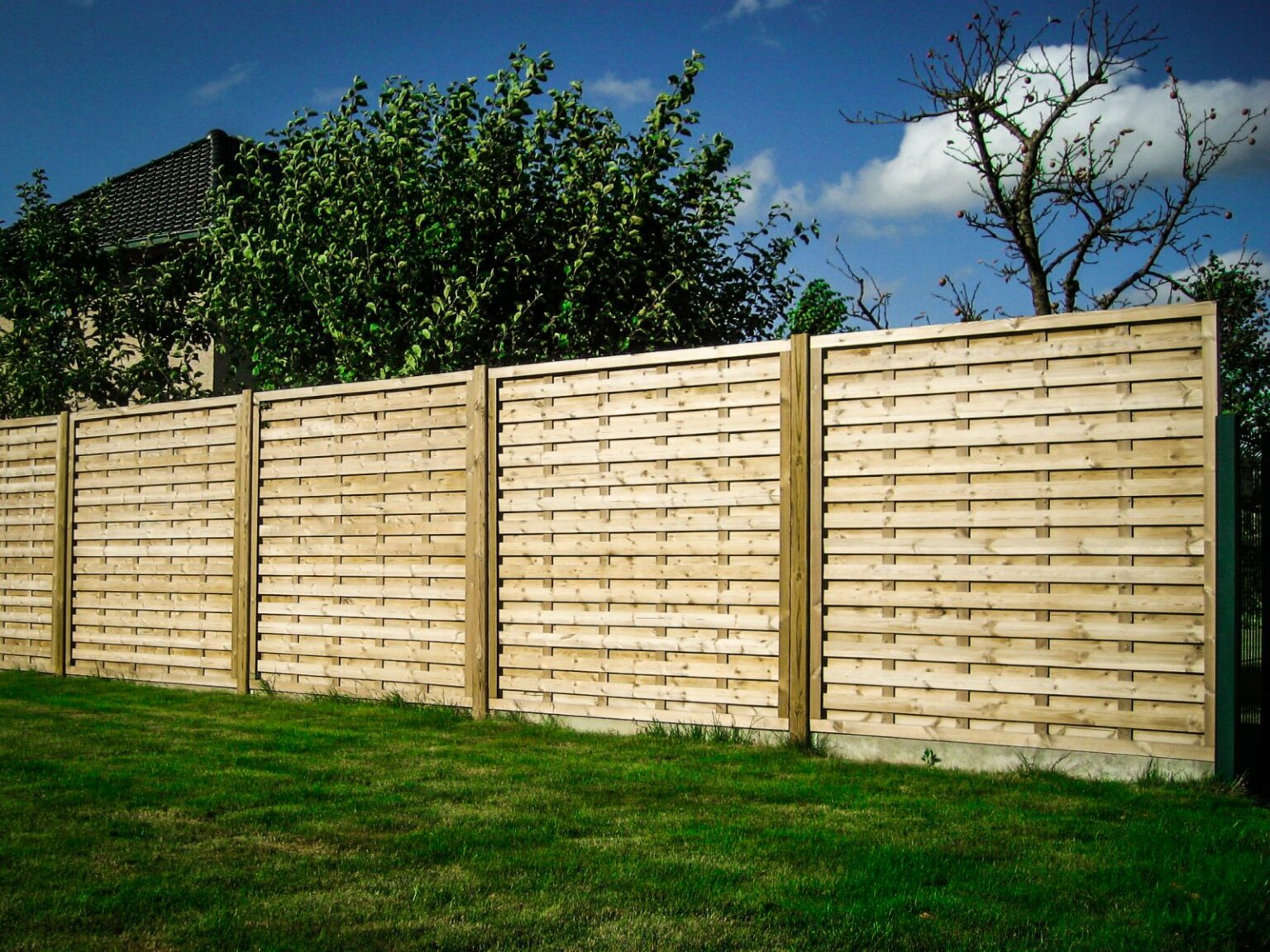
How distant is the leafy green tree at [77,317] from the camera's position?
12852 millimetres

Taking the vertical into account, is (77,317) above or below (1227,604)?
above

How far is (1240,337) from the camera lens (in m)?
14.5

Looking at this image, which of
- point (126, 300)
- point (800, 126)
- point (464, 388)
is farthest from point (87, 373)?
point (800, 126)

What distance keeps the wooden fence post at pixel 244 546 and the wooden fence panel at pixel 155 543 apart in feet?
0.39

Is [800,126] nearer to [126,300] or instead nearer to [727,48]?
[727,48]

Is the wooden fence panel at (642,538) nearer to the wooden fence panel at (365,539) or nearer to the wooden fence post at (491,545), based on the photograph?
the wooden fence post at (491,545)

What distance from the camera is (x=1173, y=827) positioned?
15.0 ft

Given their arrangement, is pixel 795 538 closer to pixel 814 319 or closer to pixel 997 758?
pixel 997 758

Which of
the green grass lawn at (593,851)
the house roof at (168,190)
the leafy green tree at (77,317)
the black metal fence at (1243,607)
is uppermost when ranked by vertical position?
the house roof at (168,190)

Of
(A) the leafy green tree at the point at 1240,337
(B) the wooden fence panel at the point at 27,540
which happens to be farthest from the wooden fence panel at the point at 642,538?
(A) the leafy green tree at the point at 1240,337

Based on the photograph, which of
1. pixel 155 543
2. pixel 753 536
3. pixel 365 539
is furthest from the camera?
pixel 155 543

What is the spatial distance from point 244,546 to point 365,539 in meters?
1.26

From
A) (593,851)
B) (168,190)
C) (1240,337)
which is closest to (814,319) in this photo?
(1240,337)

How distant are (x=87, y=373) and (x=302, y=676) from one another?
6435 mm
